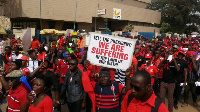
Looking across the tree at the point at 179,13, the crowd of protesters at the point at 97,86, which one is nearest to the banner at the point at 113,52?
the crowd of protesters at the point at 97,86

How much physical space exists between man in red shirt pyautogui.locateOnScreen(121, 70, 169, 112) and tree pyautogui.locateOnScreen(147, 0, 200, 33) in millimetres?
49455

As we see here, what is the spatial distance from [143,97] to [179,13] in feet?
167

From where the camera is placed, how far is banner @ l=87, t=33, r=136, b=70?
145 inches

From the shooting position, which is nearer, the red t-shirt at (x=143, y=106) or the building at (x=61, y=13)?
the red t-shirt at (x=143, y=106)

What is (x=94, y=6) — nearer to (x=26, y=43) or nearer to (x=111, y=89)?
(x=26, y=43)

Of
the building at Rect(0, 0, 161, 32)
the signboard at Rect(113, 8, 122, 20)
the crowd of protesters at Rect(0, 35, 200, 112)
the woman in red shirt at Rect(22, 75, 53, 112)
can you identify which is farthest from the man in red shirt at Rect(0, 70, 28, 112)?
the signboard at Rect(113, 8, 122, 20)

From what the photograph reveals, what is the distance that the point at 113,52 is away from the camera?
3.72 metres

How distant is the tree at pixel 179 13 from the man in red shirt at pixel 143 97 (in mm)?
49455

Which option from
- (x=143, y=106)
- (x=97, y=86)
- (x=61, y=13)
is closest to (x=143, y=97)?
(x=143, y=106)

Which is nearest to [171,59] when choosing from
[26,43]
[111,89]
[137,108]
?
[111,89]

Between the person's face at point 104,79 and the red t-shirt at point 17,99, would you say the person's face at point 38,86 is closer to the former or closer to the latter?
the red t-shirt at point 17,99

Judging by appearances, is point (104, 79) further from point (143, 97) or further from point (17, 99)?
point (17, 99)

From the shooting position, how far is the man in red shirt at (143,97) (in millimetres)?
2008

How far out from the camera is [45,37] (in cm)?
1688
